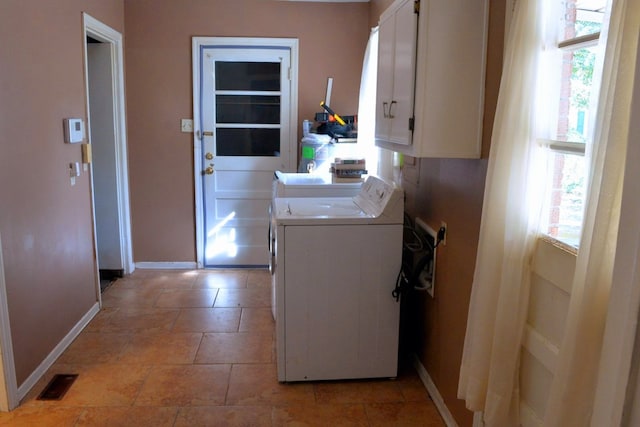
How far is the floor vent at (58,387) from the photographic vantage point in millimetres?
2545

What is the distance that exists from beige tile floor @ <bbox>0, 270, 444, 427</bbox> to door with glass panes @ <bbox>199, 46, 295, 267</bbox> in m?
1.04

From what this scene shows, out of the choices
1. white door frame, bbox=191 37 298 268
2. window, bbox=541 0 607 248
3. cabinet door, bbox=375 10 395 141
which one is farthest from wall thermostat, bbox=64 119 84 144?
window, bbox=541 0 607 248

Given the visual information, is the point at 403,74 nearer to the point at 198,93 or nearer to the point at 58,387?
the point at 58,387

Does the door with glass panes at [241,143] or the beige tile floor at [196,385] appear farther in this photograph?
the door with glass panes at [241,143]

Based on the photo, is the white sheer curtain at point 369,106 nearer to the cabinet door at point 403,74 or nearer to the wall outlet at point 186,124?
the cabinet door at point 403,74

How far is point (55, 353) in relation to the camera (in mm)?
2912

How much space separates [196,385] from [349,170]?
65.5 inches

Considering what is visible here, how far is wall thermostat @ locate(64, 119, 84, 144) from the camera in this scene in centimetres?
306

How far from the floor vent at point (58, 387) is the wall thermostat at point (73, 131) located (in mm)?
1361

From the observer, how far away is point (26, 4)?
259 cm

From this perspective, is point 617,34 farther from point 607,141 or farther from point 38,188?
point 38,188

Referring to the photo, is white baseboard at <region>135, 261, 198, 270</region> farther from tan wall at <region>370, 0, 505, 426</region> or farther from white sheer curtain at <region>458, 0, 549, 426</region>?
white sheer curtain at <region>458, 0, 549, 426</region>

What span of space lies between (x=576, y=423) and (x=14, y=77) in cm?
268

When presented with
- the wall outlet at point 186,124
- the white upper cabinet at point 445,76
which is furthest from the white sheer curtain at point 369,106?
the white upper cabinet at point 445,76
